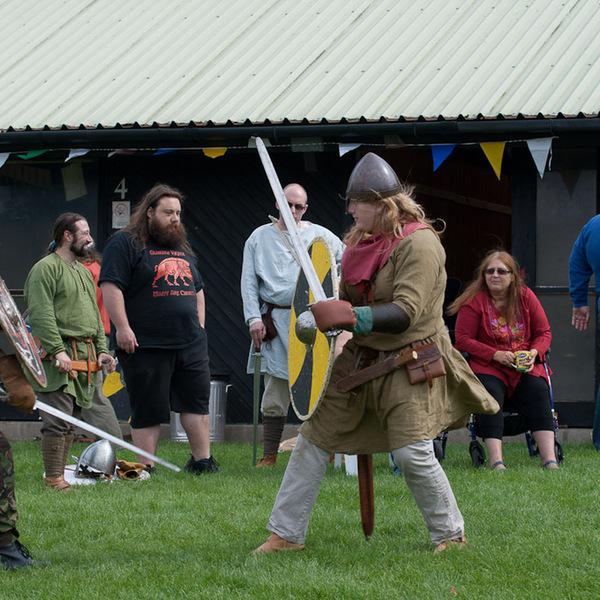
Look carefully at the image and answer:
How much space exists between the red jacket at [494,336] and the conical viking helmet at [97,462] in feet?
8.17

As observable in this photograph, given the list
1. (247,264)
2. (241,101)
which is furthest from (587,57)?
(247,264)

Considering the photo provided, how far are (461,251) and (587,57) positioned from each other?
438 cm

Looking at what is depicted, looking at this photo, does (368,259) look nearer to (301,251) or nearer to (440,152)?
(301,251)

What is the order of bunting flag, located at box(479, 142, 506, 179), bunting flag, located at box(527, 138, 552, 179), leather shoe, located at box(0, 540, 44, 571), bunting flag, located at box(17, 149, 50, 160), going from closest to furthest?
leather shoe, located at box(0, 540, 44, 571) < bunting flag, located at box(527, 138, 552, 179) < bunting flag, located at box(479, 142, 506, 179) < bunting flag, located at box(17, 149, 50, 160)

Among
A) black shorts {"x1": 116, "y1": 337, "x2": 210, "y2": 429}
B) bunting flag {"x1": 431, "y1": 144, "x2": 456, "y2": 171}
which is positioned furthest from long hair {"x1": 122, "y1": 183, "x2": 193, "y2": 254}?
bunting flag {"x1": 431, "y1": 144, "x2": 456, "y2": 171}

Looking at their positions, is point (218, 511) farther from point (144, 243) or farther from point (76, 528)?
point (144, 243)

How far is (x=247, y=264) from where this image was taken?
7.65 metres

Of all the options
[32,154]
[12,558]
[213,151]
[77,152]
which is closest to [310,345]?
[12,558]

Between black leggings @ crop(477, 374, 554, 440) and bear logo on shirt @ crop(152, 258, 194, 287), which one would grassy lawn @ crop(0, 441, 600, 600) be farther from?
bear logo on shirt @ crop(152, 258, 194, 287)

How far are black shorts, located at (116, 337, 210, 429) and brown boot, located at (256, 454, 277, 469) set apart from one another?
60 centimetres

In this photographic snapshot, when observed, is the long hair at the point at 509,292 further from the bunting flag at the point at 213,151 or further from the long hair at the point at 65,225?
the bunting flag at the point at 213,151

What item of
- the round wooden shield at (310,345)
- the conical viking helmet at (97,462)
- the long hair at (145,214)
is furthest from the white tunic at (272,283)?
the round wooden shield at (310,345)

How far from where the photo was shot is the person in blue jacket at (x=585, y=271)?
25.5ft

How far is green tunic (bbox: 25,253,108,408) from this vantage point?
22.2 ft
